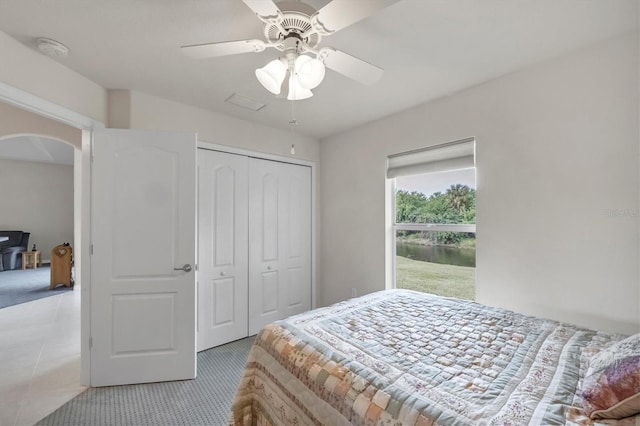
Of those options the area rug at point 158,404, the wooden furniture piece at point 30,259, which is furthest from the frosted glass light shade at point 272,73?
the wooden furniture piece at point 30,259

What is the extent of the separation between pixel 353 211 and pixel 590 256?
6.75 ft

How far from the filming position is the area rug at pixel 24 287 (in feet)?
15.0

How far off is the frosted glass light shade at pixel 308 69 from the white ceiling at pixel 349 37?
11.5 inches

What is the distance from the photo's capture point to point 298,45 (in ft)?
4.71

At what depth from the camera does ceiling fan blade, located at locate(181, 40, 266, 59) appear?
141 cm

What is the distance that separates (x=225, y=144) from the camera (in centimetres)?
305

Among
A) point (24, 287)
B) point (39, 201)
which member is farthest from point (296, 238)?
point (39, 201)

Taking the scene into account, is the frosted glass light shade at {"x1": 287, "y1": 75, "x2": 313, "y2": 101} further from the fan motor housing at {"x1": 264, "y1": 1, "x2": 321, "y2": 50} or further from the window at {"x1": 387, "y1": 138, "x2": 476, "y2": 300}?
the window at {"x1": 387, "y1": 138, "x2": 476, "y2": 300}

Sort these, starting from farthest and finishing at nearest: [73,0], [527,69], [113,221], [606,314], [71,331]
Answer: [71,331]
[113,221]
[527,69]
[606,314]
[73,0]

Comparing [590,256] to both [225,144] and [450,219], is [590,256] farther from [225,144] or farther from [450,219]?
[225,144]

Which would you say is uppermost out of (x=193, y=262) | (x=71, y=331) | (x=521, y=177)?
(x=521, y=177)

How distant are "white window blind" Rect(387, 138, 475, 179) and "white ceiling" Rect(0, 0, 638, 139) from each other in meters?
0.46

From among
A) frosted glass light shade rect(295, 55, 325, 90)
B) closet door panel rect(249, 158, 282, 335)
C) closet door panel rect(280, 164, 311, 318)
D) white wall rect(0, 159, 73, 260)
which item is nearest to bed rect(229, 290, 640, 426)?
frosted glass light shade rect(295, 55, 325, 90)

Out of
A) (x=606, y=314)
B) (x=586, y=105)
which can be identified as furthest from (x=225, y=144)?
(x=606, y=314)
